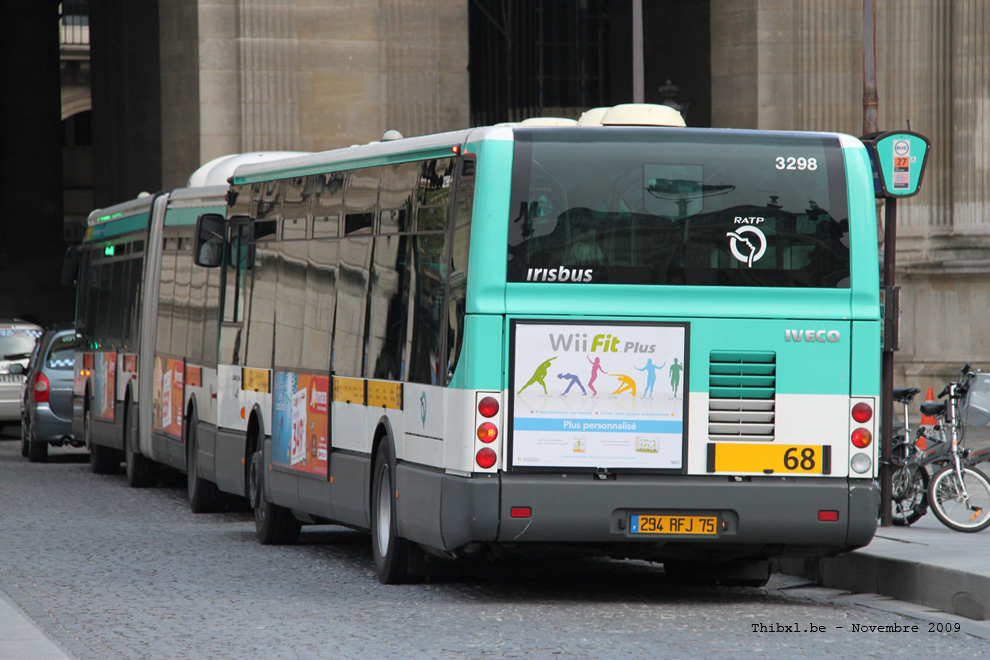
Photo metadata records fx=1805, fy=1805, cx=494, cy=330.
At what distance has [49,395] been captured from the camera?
24672 millimetres

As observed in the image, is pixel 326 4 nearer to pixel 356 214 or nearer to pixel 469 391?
pixel 356 214

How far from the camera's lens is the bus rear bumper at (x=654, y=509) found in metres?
10.2

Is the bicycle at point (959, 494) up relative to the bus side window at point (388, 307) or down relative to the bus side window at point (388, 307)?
down

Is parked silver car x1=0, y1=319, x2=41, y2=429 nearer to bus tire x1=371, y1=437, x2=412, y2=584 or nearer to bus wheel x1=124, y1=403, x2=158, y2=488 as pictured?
bus wheel x1=124, y1=403, x2=158, y2=488

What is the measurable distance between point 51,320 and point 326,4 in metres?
26.9

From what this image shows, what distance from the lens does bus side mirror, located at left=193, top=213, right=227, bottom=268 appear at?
1633cm

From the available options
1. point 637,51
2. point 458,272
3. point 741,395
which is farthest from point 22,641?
point 637,51

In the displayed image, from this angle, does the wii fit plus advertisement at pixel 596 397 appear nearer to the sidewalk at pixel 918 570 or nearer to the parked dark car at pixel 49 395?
the sidewalk at pixel 918 570

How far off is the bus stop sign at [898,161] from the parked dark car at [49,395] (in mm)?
14200

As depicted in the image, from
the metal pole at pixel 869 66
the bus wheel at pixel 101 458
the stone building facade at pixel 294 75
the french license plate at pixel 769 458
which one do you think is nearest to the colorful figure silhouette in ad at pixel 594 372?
the french license plate at pixel 769 458

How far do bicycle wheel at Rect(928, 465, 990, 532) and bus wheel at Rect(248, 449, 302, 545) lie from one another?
5070 mm

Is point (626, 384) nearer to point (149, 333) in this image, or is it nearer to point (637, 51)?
point (149, 333)

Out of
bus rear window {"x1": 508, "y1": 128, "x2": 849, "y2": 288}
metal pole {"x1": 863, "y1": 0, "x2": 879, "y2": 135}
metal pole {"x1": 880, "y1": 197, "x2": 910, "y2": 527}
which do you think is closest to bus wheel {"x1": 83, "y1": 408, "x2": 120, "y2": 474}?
metal pole {"x1": 863, "y1": 0, "x2": 879, "y2": 135}

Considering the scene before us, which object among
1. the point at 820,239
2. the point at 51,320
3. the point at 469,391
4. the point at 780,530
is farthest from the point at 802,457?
the point at 51,320
